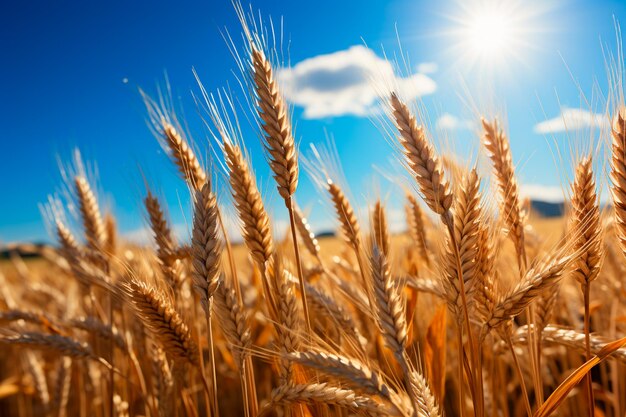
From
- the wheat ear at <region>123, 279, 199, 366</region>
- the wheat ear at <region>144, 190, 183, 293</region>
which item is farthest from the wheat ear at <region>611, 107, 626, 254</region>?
the wheat ear at <region>144, 190, 183, 293</region>

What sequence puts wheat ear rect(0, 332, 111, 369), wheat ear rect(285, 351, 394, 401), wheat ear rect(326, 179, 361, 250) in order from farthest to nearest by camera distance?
1. wheat ear rect(326, 179, 361, 250)
2. wheat ear rect(0, 332, 111, 369)
3. wheat ear rect(285, 351, 394, 401)

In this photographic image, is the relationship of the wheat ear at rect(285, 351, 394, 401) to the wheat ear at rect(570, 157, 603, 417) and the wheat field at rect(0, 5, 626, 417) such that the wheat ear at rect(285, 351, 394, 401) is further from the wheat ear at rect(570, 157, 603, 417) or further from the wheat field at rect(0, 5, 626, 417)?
the wheat ear at rect(570, 157, 603, 417)

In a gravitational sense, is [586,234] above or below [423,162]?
below

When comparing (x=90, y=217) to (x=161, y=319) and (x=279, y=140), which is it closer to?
(x=161, y=319)

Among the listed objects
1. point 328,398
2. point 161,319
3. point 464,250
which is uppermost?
point 464,250

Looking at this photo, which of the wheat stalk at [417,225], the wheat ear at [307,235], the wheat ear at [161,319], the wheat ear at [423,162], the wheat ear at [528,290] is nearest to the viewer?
the wheat ear at [528,290]

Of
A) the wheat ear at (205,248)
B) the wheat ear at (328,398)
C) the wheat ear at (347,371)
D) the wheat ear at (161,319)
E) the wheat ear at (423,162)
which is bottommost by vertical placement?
the wheat ear at (328,398)

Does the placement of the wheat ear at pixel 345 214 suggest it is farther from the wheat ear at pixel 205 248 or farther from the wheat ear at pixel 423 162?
the wheat ear at pixel 205 248

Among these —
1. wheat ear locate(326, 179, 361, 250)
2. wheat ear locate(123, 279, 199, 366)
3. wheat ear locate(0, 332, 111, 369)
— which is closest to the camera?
wheat ear locate(123, 279, 199, 366)

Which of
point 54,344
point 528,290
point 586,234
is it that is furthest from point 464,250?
point 54,344

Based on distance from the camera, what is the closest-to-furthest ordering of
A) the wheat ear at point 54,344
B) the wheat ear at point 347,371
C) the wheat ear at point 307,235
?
1. the wheat ear at point 347,371
2. the wheat ear at point 54,344
3. the wheat ear at point 307,235

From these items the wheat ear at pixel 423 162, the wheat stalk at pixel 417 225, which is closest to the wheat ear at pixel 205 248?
the wheat ear at pixel 423 162

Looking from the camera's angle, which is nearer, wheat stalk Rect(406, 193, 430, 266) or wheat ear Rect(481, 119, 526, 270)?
wheat ear Rect(481, 119, 526, 270)

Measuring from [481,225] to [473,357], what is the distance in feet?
1.43
